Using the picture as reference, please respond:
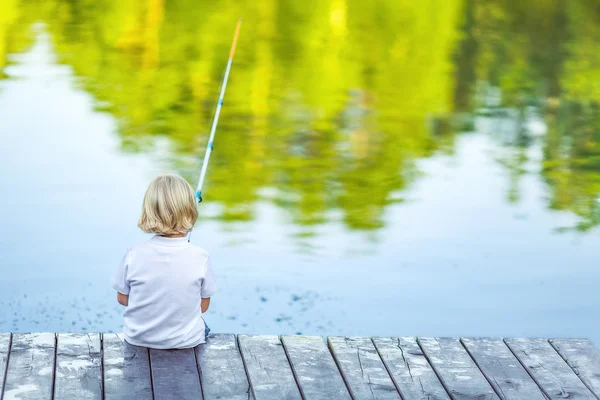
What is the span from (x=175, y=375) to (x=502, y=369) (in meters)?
0.89

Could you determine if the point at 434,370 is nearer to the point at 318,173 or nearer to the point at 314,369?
the point at 314,369

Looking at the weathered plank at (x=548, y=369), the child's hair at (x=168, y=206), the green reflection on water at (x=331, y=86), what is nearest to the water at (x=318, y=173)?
the green reflection on water at (x=331, y=86)

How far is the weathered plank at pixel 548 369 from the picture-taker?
274 centimetres

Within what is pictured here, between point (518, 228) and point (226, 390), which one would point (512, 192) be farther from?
point (226, 390)

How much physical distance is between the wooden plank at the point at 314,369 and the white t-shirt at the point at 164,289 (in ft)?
0.93

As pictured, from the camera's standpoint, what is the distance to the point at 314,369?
2812 millimetres

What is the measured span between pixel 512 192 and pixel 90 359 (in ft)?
12.9

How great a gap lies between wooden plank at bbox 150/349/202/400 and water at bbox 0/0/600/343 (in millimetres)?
1283

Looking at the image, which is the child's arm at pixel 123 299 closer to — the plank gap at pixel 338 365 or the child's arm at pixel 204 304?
the child's arm at pixel 204 304

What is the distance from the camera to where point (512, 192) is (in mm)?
6234

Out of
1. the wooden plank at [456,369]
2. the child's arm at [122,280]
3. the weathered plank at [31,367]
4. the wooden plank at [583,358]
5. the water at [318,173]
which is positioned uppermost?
the child's arm at [122,280]

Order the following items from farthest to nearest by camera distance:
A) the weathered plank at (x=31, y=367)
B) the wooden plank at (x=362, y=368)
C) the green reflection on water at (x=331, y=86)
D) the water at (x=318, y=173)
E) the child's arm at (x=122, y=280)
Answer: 1. the green reflection on water at (x=331, y=86)
2. the water at (x=318, y=173)
3. the child's arm at (x=122, y=280)
4. the wooden plank at (x=362, y=368)
5. the weathered plank at (x=31, y=367)

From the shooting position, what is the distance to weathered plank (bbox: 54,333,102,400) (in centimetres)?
260

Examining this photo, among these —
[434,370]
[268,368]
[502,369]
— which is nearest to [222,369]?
[268,368]
